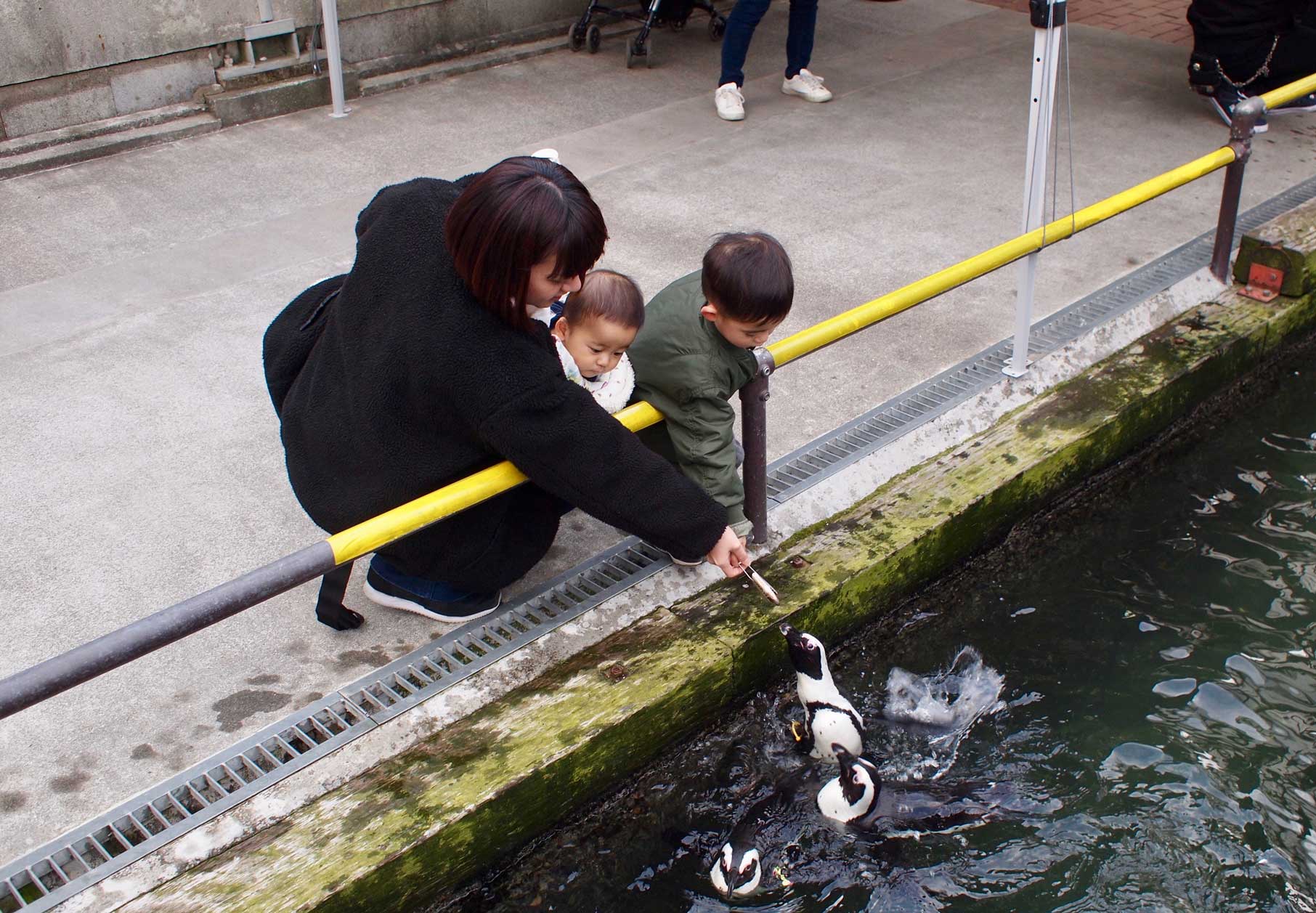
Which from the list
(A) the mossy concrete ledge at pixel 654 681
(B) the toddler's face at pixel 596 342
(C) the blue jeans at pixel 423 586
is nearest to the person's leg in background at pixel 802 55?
(A) the mossy concrete ledge at pixel 654 681

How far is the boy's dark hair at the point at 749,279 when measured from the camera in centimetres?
295

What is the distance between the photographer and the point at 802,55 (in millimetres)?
6828

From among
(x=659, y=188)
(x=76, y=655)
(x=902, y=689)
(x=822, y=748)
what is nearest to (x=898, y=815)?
(x=822, y=748)

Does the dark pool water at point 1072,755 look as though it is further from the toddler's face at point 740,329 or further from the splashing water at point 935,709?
the toddler's face at point 740,329

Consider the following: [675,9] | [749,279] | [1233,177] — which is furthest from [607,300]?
[675,9]

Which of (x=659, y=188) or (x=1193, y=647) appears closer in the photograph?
(x=1193, y=647)

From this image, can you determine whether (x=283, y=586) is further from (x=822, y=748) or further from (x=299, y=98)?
(x=299, y=98)

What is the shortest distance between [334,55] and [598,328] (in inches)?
166

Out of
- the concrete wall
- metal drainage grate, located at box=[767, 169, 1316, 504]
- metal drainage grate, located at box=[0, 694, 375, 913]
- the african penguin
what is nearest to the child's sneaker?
metal drainage grate, located at box=[767, 169, 1316, 504]

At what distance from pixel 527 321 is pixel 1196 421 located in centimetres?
316

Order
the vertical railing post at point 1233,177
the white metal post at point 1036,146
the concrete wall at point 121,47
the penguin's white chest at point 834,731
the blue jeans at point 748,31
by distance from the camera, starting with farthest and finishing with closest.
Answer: the blue jeans at point 748,31 → the concrete wall at point 121,47 → the vertical railing post at point 1233,177 → the white metal post at point 1036,146 → the penguin's white chest at point 834,731

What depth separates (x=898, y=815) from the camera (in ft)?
10.2

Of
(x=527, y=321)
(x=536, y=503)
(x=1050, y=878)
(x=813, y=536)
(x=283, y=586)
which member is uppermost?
(x=527, y=321)

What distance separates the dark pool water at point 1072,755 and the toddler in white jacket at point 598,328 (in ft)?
3.45
